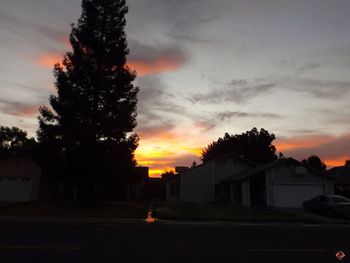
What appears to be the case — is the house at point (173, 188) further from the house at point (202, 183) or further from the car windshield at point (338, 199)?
the car windshield at point (338, 199)

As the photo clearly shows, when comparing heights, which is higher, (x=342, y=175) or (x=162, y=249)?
(x=342, y=175)

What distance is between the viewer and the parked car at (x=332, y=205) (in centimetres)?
2897

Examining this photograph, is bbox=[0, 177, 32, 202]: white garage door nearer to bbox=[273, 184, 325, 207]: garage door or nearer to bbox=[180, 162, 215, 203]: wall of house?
bbox=[180, 162, 215, 203]: wall of house

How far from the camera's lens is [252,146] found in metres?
81.8

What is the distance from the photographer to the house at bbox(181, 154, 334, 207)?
37.3m

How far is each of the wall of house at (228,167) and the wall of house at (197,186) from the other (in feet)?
3.69

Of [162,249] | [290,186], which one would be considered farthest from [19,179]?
[162,249]

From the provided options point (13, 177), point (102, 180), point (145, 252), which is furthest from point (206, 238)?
point (13, 177)

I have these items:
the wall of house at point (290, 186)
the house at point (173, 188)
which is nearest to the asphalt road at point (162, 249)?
the wall of house at point (290, 186)

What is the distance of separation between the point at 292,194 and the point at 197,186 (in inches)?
511

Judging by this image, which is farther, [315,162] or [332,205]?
[315,162]

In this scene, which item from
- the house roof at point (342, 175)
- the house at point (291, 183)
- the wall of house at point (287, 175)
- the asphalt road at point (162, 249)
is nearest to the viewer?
the asphalt road at point (162, 249)

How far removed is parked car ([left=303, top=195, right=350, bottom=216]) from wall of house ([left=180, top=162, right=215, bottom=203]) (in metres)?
16.2

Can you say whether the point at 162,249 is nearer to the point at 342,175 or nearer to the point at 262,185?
the point at 262,185
